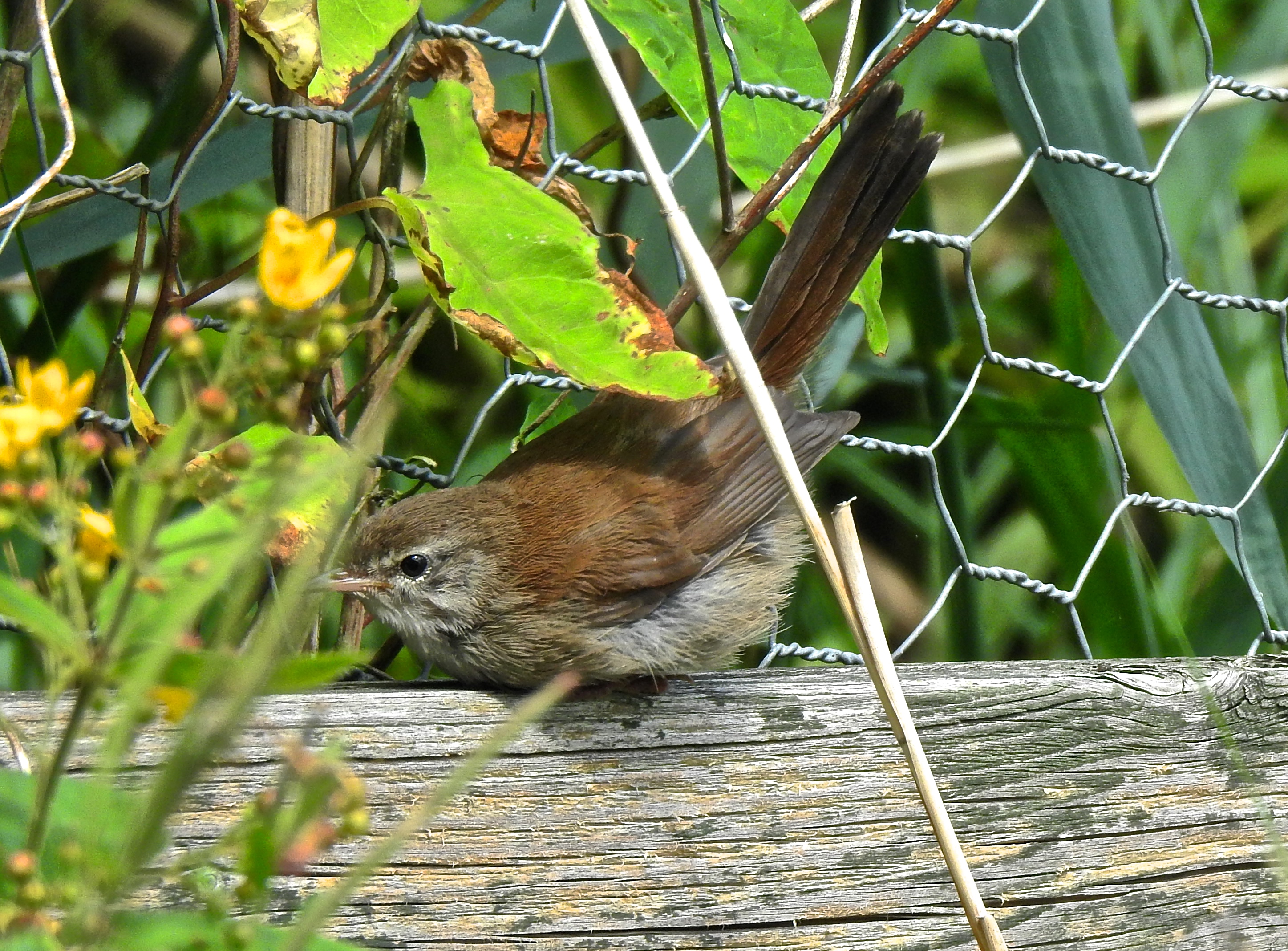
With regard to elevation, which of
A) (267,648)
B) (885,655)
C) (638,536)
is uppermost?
(267,648)

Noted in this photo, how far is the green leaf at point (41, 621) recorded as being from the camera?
476 millimetres

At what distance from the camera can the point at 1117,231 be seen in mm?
1867

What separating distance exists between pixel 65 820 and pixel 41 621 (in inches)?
6.3

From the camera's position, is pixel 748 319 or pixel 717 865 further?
pixel 748 319

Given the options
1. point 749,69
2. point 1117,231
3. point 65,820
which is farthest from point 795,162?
point 65,820

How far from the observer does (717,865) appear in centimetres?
125

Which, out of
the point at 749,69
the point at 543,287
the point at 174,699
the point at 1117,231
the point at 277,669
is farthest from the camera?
the point at 1117,231

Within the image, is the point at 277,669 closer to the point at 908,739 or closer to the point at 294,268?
the point at 294,268

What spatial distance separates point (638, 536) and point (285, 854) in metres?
1.18

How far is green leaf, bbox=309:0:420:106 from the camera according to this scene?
1.22 meters

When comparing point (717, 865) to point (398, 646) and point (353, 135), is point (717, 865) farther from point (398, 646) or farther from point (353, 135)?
point (353, 135)

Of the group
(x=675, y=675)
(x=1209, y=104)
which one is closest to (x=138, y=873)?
(x=675, y=675)

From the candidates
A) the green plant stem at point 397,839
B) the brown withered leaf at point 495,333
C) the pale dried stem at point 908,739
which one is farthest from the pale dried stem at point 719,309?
the green plant stem at point 397,839

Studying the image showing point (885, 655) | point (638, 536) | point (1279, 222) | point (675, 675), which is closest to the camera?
point (885, 655)
